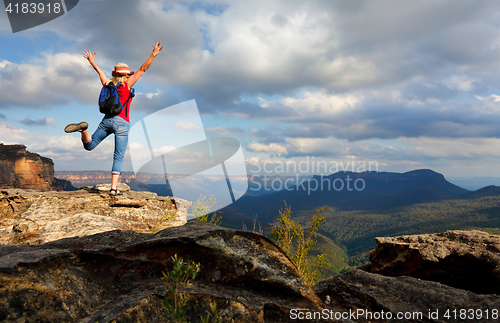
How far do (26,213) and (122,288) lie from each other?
7.21 meters

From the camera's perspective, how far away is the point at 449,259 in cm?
637

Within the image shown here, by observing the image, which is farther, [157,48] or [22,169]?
[22,169]

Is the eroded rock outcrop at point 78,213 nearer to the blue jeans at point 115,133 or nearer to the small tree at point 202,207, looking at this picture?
the small tree at point 202,207

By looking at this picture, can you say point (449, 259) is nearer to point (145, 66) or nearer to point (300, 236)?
point (300, 236)

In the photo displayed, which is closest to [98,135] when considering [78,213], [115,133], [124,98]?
[115,133]

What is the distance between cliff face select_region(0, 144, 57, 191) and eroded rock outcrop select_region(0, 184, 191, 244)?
11544 centimetres

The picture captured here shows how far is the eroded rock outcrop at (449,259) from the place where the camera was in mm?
5914

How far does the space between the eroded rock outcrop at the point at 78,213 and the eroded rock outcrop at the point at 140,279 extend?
324 cm

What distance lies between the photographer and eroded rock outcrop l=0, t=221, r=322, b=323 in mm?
2709

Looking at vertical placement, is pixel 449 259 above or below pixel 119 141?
below

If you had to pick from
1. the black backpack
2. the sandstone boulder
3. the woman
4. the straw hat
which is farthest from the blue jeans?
the sandstone boulder

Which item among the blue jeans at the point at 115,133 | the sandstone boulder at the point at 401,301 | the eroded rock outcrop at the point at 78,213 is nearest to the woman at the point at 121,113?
the blue jeans at the point at 115,133

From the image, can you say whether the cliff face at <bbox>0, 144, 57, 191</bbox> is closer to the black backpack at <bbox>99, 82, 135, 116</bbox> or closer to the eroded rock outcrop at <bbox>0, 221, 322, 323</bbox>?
the black backpack at <bbox>99, 82, 135, 116</bbox>

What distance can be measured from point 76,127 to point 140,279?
5.69 metres
